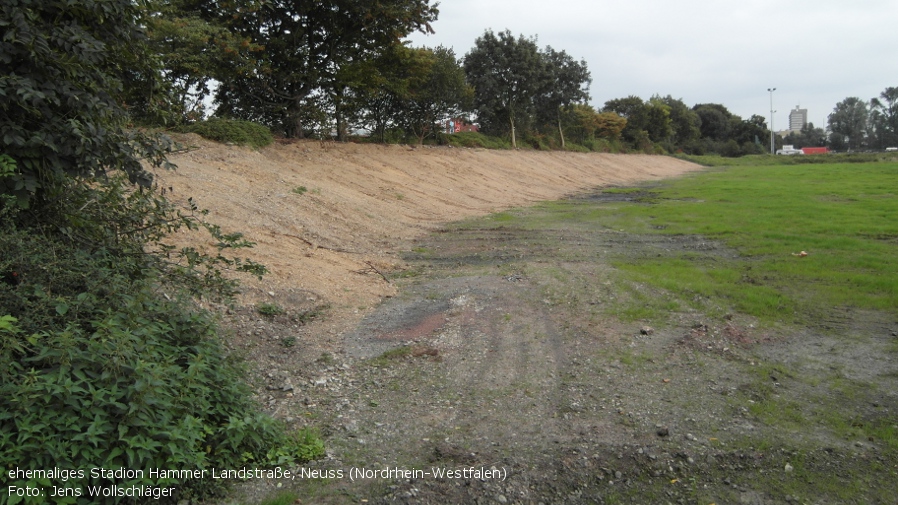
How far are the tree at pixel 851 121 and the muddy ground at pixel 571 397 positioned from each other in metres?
113

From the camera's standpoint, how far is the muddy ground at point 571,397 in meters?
4.17

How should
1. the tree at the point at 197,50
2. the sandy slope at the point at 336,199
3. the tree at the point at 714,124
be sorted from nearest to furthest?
1. the sandy slope at the point at 336,199
2. the tree at the point at 197,50
3. the tree at the point at 714,124

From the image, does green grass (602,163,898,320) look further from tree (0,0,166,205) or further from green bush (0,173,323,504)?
tree (0,0,166,205)

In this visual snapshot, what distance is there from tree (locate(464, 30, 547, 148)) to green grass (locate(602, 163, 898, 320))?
22898 mm

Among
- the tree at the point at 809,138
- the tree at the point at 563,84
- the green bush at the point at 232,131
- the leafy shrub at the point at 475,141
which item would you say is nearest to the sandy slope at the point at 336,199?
the green bush at the point at 232,131

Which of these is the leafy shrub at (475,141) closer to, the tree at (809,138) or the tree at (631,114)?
the tree at (631,114)

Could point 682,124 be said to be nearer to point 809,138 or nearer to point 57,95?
point 809,138

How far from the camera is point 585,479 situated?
13.9 ft

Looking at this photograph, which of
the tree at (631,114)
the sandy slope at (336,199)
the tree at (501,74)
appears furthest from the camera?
the tree at (631,114)

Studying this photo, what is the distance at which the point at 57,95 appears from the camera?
468 cm

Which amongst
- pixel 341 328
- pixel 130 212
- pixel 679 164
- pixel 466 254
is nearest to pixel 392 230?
pixel 466 254

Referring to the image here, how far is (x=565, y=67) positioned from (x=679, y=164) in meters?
22.7

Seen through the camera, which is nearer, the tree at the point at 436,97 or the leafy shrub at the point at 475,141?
the tree at the point at 436,97

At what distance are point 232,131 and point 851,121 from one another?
113 m
